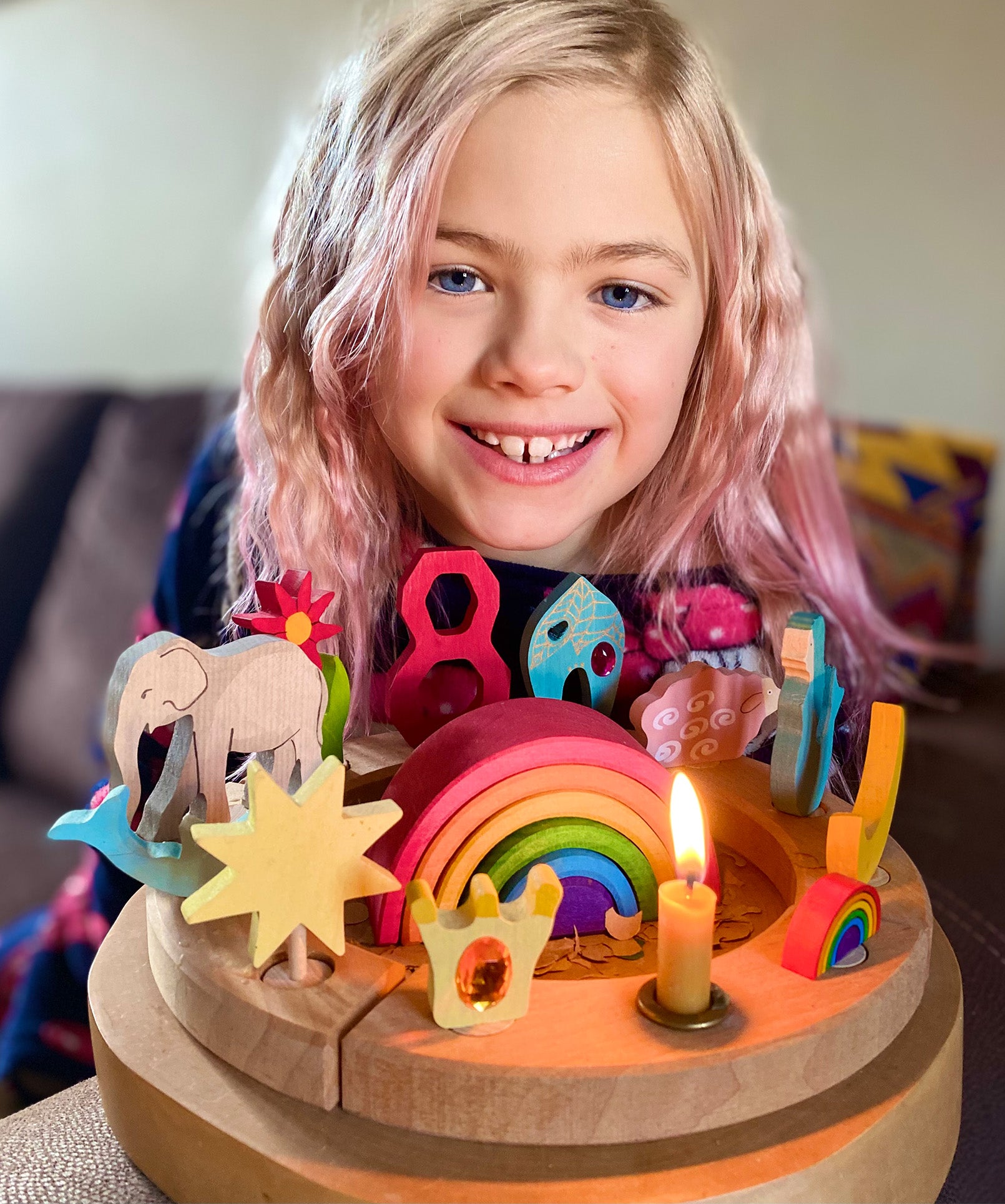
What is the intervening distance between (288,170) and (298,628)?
476mm

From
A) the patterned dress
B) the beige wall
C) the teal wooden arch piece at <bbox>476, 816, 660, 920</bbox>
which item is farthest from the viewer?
the beige wall

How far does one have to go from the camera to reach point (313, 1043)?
1.51 ft

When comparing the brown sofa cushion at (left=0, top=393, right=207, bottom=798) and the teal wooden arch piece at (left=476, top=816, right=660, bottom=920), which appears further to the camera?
the brown sofa cushion at (left=0, top=393, right=207, bottom=798)

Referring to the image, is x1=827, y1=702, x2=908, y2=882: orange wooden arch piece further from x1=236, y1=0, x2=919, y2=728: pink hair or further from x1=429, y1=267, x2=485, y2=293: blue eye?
x1=429, y1=267, x2=485, y2=293: blue eye

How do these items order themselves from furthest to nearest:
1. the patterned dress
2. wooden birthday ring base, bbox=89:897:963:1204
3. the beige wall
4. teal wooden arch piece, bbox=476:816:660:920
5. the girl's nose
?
the beige wall < the patterned dress < the girl's nose < teal wooden arch piece, bbox=476:816:660:920 < wooden birthday ring base, bbox=89:897:963:1204

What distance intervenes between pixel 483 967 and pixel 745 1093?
11cm

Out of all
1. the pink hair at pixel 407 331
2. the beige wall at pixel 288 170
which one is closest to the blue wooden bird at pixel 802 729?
the pink hair at pixel 407 331

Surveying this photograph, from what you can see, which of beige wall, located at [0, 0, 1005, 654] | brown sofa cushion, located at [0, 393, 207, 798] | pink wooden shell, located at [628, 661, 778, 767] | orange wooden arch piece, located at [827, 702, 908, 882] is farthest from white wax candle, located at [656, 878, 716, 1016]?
brown sofa cushion, located at [0, 393, 207, 798]

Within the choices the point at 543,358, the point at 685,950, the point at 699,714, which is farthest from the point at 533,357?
the point at 685,950

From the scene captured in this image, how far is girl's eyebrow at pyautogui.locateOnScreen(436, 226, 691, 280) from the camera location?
637 millimetres

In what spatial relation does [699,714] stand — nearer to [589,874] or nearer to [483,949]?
[589,874]

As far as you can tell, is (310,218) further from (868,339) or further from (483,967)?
(868,339)

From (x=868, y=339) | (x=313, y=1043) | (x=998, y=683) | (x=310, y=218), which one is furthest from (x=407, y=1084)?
(x=868, y=339)

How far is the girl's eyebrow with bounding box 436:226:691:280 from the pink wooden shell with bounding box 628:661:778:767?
238mm
